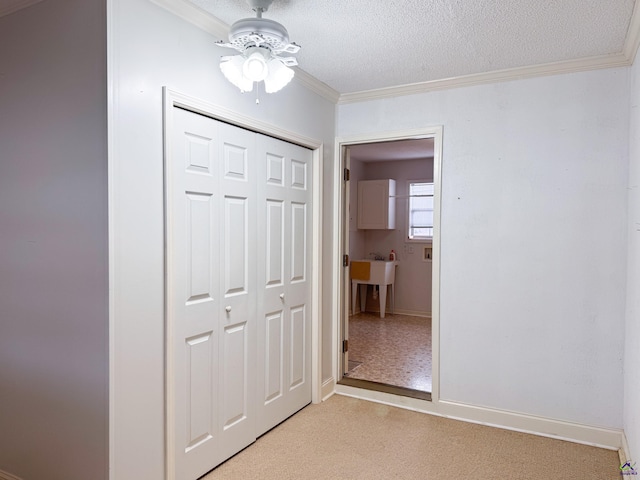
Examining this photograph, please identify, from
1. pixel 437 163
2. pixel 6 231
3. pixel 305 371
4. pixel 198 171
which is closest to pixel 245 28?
pixel 198 171

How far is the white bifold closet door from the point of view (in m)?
2.16

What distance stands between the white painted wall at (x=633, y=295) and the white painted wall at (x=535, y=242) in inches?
5.4

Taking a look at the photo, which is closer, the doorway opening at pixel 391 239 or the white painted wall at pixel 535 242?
the white painted wall at pixel 535 242

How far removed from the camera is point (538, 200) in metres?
2.91

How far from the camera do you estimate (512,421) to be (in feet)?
9.77

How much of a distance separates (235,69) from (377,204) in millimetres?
4787

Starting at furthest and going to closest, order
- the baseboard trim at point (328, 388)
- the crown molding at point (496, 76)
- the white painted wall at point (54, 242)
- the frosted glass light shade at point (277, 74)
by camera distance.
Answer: the baseboard trim at point (328, 388) → the crown molding at point (496, 76) → the frosted glass light shade at point (277, 74) → the white painted wall at point (54, 242)

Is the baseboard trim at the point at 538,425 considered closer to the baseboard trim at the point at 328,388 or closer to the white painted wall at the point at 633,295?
the white painted wall at the point at 633,295

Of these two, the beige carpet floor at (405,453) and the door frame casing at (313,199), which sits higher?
the door frame casing at (313,199)

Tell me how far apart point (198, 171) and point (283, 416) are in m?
1.81

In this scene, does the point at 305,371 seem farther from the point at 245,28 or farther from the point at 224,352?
the point at 245,28

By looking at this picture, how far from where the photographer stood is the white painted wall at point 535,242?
273 cm

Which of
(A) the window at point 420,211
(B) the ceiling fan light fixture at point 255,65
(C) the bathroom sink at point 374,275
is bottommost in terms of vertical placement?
(C) the bathroom sink at point 374,275

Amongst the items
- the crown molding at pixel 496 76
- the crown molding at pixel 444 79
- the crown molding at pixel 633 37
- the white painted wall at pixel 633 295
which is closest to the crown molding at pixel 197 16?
the crown molding at pixel 444 79
